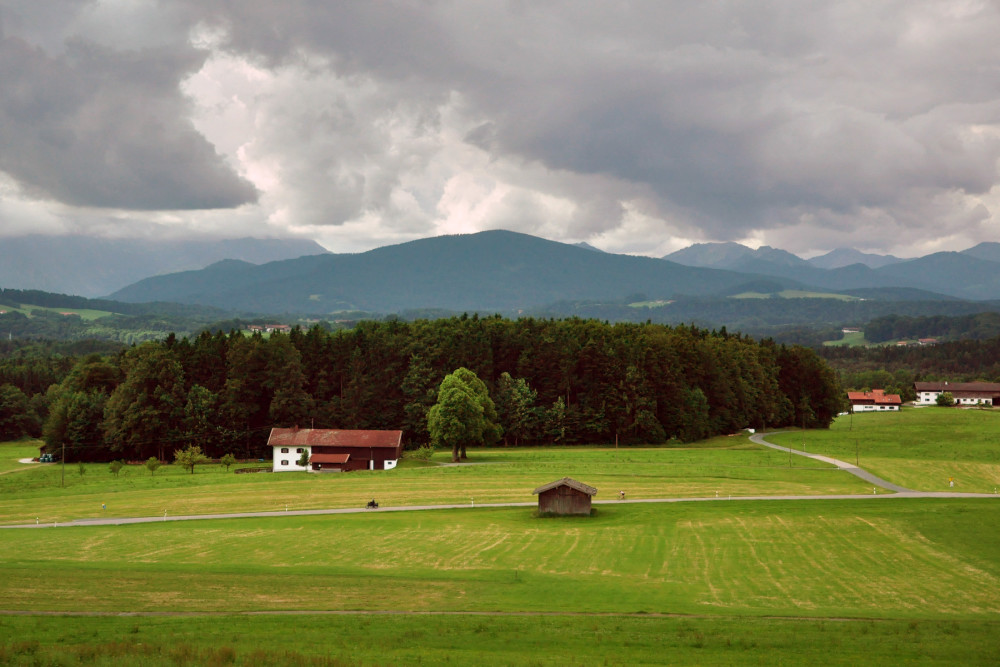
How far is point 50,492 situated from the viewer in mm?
68000

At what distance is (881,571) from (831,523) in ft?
39.9

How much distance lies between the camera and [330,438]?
87125mm

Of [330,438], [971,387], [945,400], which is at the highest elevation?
[971,387]

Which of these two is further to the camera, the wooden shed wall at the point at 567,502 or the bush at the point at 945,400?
the bush at the point at 945,400

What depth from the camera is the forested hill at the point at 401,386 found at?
97.8 meters

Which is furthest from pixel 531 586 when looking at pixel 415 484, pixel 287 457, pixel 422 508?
pixel 287 457

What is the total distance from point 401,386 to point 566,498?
5429 cm

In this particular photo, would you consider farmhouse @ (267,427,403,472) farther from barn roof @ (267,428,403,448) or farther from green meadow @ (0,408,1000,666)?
green meadow @ (0,408,1000,666)

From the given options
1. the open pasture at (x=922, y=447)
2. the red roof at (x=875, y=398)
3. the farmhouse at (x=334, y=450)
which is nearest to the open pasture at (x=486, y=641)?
the open pasture at (x=922, y=447)

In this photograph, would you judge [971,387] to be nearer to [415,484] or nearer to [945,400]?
[945,400]

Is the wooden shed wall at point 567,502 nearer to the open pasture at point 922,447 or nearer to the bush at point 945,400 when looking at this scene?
the open pasture at point 922,447

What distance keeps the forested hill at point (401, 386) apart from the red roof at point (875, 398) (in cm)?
7957

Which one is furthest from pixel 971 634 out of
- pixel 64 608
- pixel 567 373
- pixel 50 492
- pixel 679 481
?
pixel 567 373

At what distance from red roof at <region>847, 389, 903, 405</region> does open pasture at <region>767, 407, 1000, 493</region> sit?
5270cm
